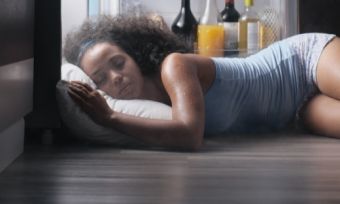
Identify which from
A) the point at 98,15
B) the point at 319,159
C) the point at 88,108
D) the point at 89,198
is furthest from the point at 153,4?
the point at 89,198

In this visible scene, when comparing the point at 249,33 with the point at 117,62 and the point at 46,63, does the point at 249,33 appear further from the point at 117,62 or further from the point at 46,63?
the point at 46,63

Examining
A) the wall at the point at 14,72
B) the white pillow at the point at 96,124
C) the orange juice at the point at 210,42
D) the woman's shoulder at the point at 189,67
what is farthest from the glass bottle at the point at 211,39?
the wall at the point at 14,72

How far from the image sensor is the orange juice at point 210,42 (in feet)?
6.17

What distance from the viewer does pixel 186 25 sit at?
1961 mm

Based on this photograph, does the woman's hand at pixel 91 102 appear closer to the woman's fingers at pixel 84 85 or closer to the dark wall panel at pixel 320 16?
the woman's fingers at pixel 84 85

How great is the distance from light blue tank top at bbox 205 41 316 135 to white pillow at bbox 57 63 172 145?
0.58 ft

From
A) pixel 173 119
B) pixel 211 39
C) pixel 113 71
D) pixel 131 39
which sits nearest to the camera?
pixel 173 119

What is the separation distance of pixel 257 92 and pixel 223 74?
0.32 ft

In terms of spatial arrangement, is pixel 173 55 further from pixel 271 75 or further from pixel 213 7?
pixel 213 7

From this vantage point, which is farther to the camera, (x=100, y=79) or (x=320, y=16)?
(x=320, y=16)

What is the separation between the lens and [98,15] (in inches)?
69.4

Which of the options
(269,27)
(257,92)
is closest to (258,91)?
(257,92)

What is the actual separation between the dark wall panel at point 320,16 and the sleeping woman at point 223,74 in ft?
0.43

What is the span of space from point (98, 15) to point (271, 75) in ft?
1.57
